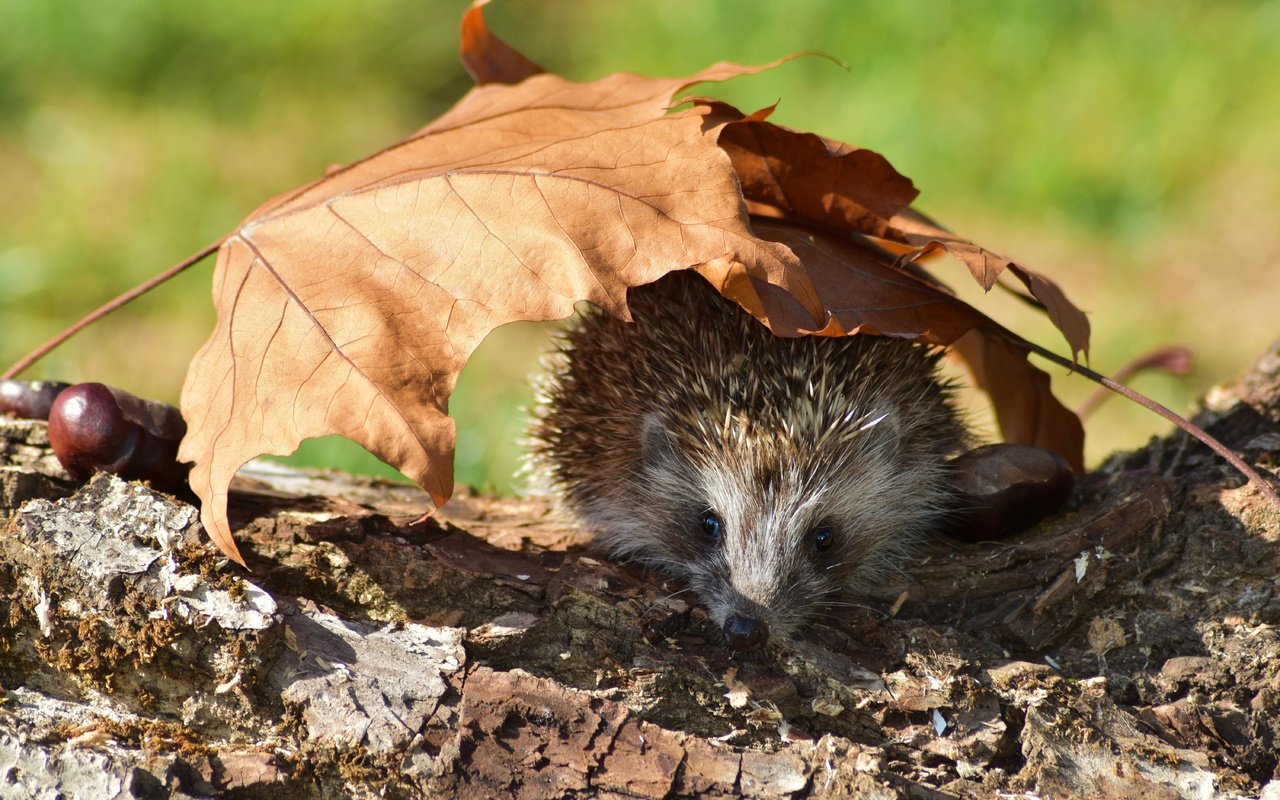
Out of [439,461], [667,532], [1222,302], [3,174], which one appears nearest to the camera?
[439,461]

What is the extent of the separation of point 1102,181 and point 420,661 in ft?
17.4

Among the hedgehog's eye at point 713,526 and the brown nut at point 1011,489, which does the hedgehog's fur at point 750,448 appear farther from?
the brown nut at point 1011,489

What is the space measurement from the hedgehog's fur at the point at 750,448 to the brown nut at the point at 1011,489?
181 millimetres

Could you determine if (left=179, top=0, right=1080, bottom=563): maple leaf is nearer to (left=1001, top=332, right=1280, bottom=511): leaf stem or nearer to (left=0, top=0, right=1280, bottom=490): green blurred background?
(left=1001, top=332, right=1280, bottom=511): leaf stem

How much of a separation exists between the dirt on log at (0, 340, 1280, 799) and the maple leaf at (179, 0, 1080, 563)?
24 centimetres

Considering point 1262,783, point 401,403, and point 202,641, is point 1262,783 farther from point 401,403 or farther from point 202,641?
point 202,641

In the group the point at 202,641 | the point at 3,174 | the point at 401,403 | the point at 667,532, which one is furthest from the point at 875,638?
the point at 3,174

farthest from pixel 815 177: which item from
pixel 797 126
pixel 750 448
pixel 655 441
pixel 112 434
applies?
pixel 797 126

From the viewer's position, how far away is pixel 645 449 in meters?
2.82

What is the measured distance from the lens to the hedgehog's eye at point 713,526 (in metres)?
2.70

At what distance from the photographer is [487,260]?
211 cm

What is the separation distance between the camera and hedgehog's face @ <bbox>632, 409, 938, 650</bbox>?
8.38 ft

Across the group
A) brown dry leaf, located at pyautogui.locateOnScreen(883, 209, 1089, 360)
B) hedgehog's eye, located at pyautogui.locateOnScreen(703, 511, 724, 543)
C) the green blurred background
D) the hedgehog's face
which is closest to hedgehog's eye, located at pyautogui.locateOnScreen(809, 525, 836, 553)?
the hedgehog's face

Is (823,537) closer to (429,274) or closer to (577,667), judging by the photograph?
(577,667)
